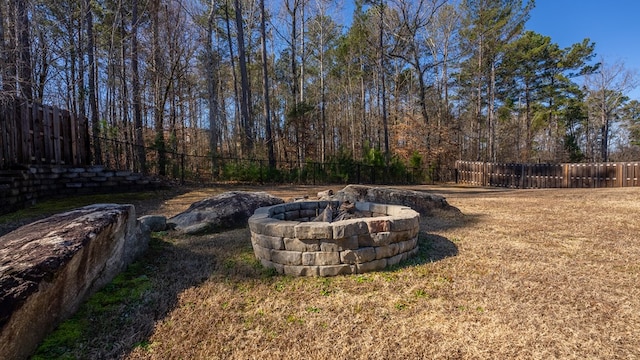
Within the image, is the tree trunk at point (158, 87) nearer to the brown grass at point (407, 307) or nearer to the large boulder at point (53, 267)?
the brown grass at point (407, 307)

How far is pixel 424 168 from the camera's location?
58.6 ft

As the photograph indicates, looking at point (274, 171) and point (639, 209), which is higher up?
point (274, 171)

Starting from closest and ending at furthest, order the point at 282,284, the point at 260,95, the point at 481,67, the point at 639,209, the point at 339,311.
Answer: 1. the point at 339,311
2. the point at 282,284
3. the point at 639,209
4. the point at 481,67
5. the point at 260,95

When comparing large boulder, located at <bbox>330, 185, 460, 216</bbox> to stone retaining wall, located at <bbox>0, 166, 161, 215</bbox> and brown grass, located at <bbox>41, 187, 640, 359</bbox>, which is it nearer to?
brown grass, located at <bbox>41, 187, 640, 359</bbox>

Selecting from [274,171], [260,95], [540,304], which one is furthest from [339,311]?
[260,95]

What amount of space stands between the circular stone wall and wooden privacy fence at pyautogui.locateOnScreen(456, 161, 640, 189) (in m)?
15.0

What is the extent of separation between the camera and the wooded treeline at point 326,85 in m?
12.6

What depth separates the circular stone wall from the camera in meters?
3.04

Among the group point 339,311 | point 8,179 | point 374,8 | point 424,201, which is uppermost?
point 374,8

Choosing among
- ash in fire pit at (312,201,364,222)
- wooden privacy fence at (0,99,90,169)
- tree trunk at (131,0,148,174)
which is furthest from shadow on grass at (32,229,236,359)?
tree trunk at (131,0,148,174)

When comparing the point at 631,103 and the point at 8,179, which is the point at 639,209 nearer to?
the point at 8,179

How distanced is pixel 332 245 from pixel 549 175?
16.3 metres

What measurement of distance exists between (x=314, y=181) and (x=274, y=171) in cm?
179

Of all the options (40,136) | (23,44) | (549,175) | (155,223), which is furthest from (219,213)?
(549,175)
